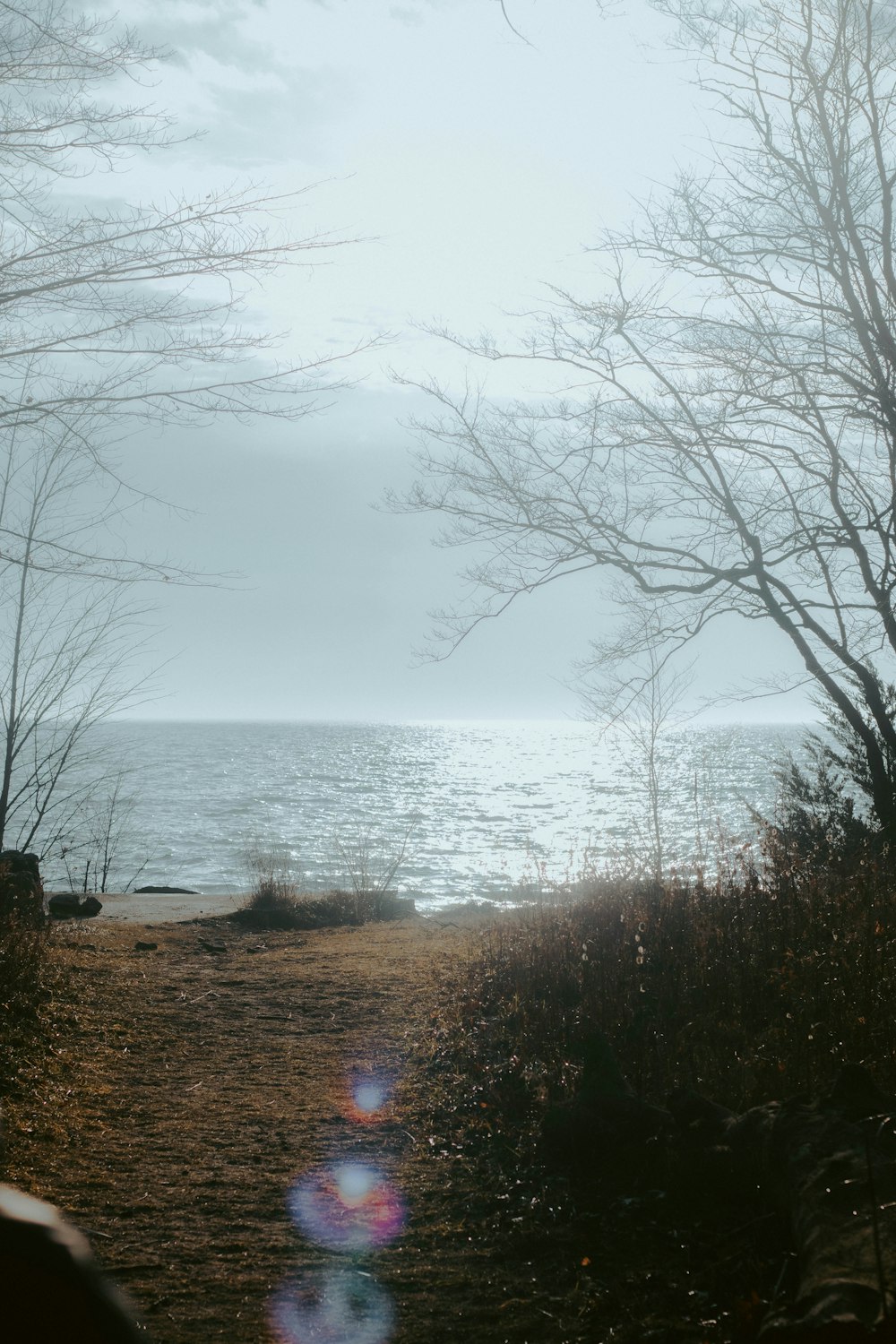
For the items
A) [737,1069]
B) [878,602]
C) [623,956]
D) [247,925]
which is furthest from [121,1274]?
[878,602]

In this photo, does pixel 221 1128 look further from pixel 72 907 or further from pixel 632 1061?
pixel 72 907

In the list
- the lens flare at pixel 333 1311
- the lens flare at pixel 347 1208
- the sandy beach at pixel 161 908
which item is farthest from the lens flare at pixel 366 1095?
the sandy beach at pixel 161 908

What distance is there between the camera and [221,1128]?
16.6 feet

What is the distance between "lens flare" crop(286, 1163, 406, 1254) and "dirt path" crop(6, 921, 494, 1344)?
0.15 feet

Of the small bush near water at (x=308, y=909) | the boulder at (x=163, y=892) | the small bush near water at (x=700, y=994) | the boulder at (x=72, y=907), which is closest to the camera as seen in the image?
the small bush near water at (x=700, y=994)

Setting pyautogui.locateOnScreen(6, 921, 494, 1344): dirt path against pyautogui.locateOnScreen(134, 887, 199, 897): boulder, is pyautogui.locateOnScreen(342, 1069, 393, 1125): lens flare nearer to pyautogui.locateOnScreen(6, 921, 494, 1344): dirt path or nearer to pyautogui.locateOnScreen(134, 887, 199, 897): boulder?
pyautogui.locateOnScreen(6, 921, 494, 1344): dirt path

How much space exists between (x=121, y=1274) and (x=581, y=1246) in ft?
5.58

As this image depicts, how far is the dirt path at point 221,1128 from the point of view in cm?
341

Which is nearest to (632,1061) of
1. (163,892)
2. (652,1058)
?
(652,1058)

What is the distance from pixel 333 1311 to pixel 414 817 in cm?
3698

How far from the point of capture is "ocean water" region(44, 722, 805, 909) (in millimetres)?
17047

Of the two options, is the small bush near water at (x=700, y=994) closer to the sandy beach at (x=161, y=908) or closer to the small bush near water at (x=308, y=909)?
the small bush near water at (x=308, y=909)

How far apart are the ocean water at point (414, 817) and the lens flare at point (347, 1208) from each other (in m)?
5.10

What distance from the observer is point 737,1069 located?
4.81 m
